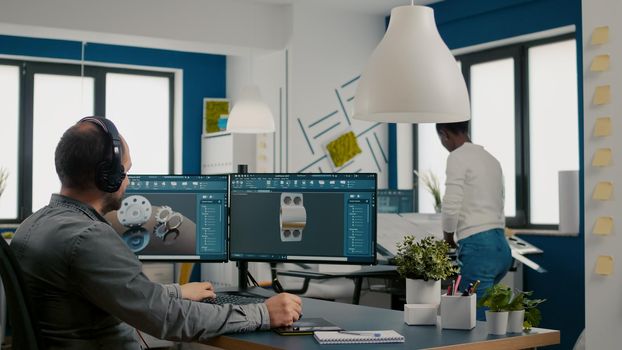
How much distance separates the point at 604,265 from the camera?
3371 mm

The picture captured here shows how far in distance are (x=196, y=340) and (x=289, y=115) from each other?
506cm

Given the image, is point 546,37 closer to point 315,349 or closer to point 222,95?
point 222,95

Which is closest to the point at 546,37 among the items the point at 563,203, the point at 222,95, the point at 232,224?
the point at 563,203

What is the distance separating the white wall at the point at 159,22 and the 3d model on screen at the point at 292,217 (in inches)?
156

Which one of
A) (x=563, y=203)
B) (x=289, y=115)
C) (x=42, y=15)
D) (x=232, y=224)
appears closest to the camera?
(x=232, y=224)

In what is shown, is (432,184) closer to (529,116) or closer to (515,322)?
(529,116)

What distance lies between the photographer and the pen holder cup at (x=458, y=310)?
2.32 meters

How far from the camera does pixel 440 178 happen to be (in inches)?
285

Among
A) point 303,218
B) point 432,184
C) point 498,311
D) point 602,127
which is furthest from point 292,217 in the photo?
point 432,184

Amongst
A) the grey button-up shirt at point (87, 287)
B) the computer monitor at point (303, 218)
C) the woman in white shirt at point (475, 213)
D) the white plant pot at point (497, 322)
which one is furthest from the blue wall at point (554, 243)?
the grey button-up shirt at point (87, 287)

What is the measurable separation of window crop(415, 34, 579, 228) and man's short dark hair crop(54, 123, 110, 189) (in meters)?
4.61

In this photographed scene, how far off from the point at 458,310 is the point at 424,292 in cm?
17

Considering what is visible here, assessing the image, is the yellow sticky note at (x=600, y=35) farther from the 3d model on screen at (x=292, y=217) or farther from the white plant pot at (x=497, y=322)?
the white plant pot at (x=497, y=322)

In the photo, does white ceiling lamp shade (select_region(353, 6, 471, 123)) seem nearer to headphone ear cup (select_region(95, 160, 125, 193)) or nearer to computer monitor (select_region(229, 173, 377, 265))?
computer monitor (select_region(229, 173, 377, 265))
